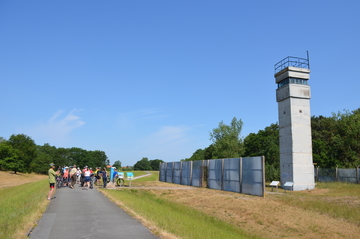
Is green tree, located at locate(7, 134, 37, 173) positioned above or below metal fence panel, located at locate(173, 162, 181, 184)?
above

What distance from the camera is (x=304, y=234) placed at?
13234mm

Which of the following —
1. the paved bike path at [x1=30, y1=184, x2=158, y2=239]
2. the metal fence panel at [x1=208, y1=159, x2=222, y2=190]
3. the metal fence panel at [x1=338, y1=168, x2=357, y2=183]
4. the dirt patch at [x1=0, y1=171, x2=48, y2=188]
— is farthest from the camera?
the dirt patch at [x1=0, y1=171, x2=48, y2=188]

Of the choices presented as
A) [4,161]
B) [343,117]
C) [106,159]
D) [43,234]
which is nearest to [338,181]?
[343,117]

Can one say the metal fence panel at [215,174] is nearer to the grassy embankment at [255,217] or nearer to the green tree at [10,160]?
the grassy embankment at [255,217]

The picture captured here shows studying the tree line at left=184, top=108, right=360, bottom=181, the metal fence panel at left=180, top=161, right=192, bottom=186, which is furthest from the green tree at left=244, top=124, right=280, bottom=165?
the metal fence panel at left=180, top=161, right=192, bottom=186

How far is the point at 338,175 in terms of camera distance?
3152cm

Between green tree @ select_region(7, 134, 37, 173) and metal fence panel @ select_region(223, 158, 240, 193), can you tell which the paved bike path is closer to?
Answer: metal fence panel @ select_region(223, 158, 240, 193)

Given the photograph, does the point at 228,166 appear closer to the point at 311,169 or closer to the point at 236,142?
the point at 311,169

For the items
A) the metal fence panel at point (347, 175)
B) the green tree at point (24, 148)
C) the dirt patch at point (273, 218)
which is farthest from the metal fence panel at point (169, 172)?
the green tree at point (24, 148)

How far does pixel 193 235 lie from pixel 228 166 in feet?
57.4

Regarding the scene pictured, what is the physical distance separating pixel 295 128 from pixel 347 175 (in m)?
8.01

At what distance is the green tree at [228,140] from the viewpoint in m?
71.6

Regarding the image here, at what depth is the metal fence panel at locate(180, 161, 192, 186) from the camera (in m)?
35.2

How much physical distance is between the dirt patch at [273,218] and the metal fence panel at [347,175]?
11.8 meters
